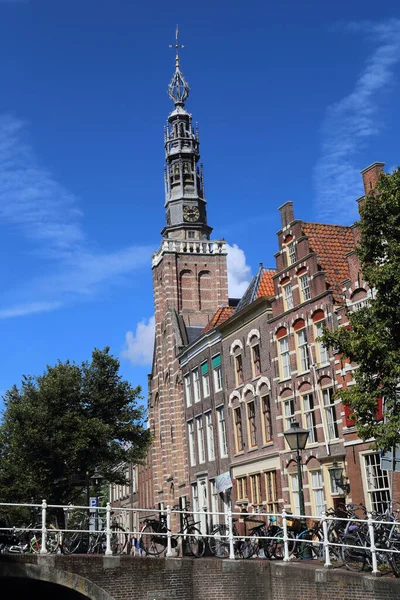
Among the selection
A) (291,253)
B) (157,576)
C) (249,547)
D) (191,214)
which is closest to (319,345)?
(291,253)

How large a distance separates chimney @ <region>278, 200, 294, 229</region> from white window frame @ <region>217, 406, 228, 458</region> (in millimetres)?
11060

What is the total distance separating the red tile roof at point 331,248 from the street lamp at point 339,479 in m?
6.49

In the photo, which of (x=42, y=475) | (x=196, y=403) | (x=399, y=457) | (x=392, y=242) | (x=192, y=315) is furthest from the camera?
(x=192, y=315)

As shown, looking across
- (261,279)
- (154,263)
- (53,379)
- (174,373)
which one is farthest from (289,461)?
(154,263)

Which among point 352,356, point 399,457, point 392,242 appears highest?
point 392,242

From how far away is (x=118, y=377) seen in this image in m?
38.2

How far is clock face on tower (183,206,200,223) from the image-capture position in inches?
2363

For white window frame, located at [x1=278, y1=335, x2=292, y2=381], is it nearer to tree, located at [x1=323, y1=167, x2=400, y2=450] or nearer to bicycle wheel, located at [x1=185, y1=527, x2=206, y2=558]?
bicycle wheel, located at [x1=185, y1=527, x2=206, y2=558]

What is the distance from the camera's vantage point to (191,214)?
60250mm

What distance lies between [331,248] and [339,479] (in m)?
9.36

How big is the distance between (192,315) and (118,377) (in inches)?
671

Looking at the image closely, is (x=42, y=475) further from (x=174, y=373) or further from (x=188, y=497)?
(x=174, y=373)

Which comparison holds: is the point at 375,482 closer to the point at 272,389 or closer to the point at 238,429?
the point at 272,389

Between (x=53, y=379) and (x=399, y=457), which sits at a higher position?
(x=53, y=379)
